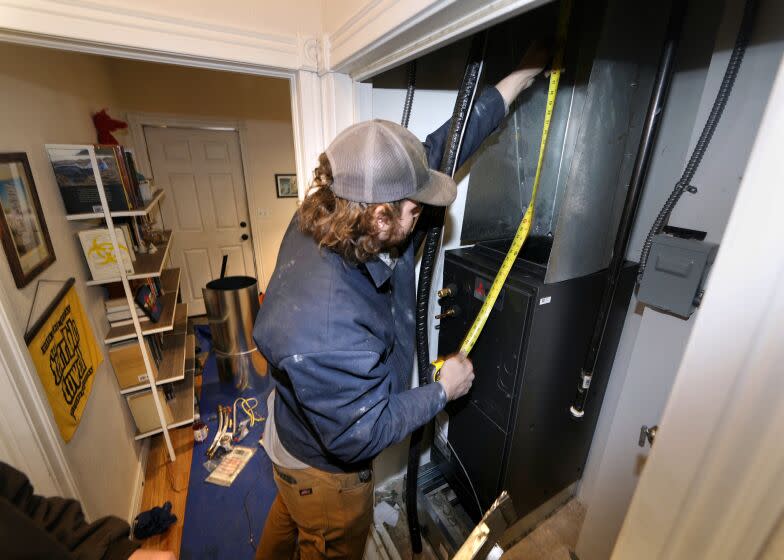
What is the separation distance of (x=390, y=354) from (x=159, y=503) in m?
1.89

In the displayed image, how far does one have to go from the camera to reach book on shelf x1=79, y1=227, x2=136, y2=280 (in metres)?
1.73

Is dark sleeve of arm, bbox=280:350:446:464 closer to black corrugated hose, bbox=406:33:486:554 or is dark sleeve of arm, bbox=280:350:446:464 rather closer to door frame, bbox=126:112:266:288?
black corrugated hose, bbox=406:33:486:554

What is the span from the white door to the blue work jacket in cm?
326

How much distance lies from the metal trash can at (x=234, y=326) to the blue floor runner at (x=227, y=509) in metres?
0.46

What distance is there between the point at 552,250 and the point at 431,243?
0.37 metres

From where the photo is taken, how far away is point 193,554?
168 cm

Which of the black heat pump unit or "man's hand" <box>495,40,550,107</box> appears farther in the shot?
"man's hand" <box>495,40,550,107</box>

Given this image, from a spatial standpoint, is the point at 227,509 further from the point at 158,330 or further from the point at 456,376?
the point at 456,376

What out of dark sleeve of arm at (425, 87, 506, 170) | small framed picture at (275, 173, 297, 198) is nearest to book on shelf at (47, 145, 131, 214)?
dark sleeve of arm at (425, 87, 506, 170)

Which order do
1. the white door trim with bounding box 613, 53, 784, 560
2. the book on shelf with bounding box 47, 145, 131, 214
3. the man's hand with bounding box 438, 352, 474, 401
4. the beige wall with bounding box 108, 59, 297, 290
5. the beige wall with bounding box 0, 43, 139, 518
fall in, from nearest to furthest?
1. the white door trim with bounding box 613, 53, 784, 560
2. the man's hand with bounding box 438, 352, 474, 401
3. the beige wall with bounding box 0, 43, 139, 518
4. the book on shelf with bounding box 47, 145, 131, 214
5. the beige wall with bounding box 108, 59, 297, 290

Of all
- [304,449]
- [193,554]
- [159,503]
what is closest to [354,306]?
[304,449]

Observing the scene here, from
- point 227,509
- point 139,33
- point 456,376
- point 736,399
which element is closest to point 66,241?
point 139,33

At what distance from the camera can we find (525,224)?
1077mm

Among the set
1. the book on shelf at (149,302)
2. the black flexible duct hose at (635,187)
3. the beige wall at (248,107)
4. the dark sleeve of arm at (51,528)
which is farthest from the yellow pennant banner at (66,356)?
the beige wall at (248,107)
